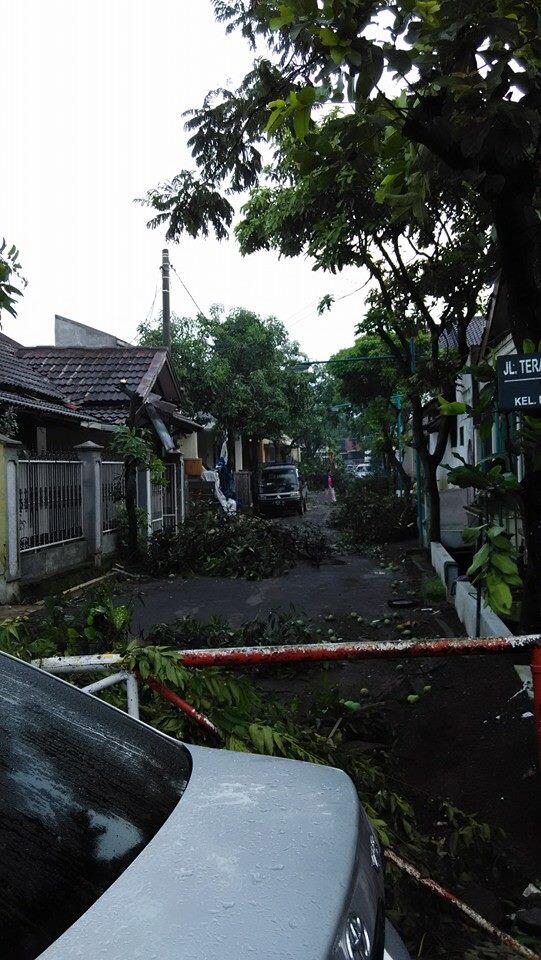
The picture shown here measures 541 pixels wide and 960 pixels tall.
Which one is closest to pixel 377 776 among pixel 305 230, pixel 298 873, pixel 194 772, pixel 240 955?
pixel 194 772

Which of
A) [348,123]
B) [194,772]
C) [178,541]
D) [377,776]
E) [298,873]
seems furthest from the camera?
[178,541]

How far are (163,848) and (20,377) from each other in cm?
1441

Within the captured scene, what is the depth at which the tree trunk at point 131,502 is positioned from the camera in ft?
43.0

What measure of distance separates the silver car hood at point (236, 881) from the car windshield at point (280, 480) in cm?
2675

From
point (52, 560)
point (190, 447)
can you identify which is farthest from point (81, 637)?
point (190, 447)

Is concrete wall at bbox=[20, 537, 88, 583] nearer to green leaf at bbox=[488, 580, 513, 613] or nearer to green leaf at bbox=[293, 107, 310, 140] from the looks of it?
green leaf at bbox=[488, 580, 513, 613]

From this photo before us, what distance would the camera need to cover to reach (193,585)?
1217 cm

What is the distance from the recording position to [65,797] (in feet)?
5.24

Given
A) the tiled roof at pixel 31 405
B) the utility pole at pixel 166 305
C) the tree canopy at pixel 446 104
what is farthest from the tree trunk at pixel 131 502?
the tree canopy at pixel 446 104

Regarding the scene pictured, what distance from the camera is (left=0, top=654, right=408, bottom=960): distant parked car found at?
1.25 m

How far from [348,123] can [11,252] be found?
2576 mm

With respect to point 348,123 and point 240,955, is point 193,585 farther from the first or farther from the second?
point 240,955

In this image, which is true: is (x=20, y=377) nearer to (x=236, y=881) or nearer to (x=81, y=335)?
(x=81, y=335)

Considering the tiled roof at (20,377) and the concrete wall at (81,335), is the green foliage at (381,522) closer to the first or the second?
the tiled roof at (20,377)
